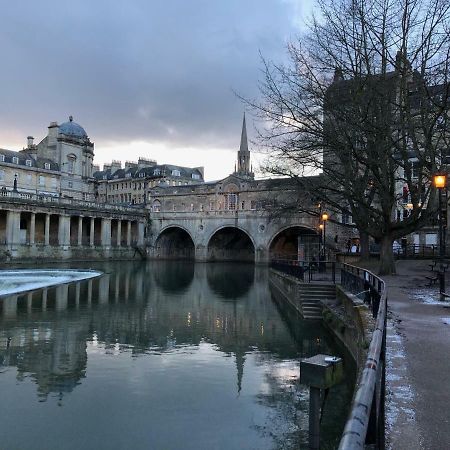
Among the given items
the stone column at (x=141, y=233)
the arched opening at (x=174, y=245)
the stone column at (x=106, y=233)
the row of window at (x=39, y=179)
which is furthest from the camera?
the arched opening at (x=174, y=245)

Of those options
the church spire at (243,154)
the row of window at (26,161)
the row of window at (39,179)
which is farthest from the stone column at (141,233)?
the church spire at (243,154)

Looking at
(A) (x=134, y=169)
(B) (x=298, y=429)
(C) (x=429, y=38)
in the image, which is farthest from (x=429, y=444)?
(A) (x=134, y=169)

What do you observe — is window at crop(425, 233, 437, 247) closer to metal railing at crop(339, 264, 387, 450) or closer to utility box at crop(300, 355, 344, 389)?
metal railing at crop(339, 264, 387, 450)

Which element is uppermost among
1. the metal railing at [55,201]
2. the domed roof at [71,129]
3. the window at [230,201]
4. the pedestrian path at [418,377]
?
the domed roof at [71,129]

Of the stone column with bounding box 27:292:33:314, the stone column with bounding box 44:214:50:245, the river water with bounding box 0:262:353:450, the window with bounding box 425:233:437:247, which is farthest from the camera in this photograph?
the stone column with bounding box 44:214:50:245

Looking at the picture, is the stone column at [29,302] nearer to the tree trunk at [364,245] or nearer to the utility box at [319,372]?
the utility box at [319,372]

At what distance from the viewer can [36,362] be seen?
1128cm

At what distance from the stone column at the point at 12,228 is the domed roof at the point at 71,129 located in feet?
93.7

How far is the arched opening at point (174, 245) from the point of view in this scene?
7050cm

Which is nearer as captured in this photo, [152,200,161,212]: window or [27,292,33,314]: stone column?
[27,292,33,314]: stone column

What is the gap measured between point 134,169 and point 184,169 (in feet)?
36.8

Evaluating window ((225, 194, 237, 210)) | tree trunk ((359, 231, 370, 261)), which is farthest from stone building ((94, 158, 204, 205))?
tree trunk ((359, 231, 370, 261))

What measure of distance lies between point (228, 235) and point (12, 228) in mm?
30182

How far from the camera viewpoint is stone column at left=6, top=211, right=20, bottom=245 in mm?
49594
